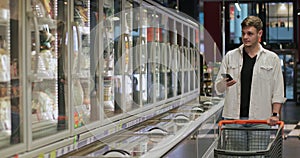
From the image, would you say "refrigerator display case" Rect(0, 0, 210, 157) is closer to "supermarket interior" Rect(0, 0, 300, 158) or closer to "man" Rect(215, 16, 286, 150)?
"supermarket interior" Rect(0, 0, 300, 158)

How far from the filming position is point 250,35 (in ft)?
12.6

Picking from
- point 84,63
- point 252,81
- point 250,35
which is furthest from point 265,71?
point 84,63

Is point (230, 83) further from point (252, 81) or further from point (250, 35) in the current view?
point (250, 35)

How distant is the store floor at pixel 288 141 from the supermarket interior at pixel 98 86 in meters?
0.03

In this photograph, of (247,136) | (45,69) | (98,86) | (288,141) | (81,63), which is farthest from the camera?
(288,141)

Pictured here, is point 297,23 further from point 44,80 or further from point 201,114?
point 44,80

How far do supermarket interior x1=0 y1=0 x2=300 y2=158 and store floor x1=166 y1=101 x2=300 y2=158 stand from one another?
1.2 inches

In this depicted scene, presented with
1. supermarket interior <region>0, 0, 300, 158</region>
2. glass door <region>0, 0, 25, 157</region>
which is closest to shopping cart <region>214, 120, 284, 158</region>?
supermarket interior <region>0, 0, 300, 158</region>

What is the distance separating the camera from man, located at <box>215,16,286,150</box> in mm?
3904

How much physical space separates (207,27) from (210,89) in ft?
26.3

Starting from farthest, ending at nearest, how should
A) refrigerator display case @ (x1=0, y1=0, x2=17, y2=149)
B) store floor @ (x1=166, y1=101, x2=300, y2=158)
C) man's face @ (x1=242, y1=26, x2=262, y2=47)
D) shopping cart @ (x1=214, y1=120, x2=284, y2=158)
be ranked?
store floor @ (x1=166, y1=101, x2=300, y2=158) < man's face @ (x1=242, y1=26, x2=262, y2=47) < shopping cart @ (x1=214, y1=120, x2=284, y2=158) < refrigerator display case @ (x1=0, y1=0, x2=17, y2=149)

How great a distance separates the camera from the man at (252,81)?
3.90m

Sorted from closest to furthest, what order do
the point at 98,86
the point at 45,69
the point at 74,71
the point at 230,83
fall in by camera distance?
the point at 45,69, the point at 74,71, the point at 98,86, the point at 230,83

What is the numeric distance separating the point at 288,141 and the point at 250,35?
5427 millimetres
